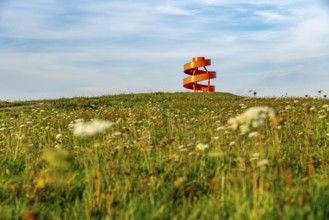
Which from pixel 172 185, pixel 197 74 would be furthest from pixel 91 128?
pixel 197 74

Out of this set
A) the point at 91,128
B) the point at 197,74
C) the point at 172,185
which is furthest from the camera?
the point at 197,74

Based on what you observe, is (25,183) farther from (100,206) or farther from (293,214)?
(293,214)

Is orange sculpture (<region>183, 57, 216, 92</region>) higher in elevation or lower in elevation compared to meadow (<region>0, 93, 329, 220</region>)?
higher

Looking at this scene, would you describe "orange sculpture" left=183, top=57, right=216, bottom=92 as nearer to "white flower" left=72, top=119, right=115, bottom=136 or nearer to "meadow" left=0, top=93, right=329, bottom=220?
"meadow" left=0, top=93, right=329, bottom=220

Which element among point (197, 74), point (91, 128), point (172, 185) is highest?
point (197, 74)

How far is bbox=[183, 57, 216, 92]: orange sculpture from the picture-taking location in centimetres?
4212

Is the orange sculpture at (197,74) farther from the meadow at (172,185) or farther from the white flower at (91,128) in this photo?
the white flower at (91,128)

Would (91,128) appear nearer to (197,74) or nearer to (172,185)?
(172,185)

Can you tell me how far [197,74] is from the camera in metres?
43.7

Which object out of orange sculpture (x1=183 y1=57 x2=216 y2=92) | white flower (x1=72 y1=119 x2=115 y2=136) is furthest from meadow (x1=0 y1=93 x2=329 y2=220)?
orange sculpture (x1=183 y1=57 x2=216 y2=92)

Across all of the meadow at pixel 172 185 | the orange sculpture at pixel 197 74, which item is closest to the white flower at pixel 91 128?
the meadow at pixel 172 185

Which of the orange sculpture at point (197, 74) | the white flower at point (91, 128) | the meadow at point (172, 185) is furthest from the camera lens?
the orange sculpture at point (197, 74)

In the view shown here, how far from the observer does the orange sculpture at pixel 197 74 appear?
4212cm

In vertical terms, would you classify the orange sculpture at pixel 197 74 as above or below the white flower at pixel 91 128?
above
